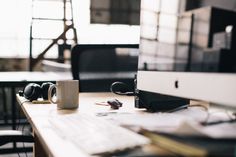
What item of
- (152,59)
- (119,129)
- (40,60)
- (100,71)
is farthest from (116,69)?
(40,60)

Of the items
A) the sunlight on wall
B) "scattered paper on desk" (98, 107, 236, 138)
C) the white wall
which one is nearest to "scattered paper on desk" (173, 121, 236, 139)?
"scattered paper on desk" (98, 107, 236, 138)

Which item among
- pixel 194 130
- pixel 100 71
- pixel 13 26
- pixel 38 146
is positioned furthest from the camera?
pixel 13 26

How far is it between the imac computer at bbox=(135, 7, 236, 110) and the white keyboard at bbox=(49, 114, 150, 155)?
0.20m

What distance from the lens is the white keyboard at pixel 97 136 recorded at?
1.92ft

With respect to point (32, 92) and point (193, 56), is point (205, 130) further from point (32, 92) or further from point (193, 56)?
point (32, 92)

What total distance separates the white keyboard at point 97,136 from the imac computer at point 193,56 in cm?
20

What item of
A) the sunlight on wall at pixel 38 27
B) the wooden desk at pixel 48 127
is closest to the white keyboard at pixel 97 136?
the wooden desk at pixel 48 127

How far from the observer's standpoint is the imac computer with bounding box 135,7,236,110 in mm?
675

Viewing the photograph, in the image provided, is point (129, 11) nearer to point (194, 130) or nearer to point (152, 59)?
point (152, 59)

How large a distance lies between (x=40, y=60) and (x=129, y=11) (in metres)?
1.96

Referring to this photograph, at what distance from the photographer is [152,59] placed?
100 centimetres

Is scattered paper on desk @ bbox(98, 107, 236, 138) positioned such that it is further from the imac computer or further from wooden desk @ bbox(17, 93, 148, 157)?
wooden desk @ bbox(17, 93, 148, 157)

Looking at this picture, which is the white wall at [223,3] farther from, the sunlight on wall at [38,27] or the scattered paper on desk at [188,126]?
the sunlight on wall at [38,27]

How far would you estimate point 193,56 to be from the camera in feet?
2.53
